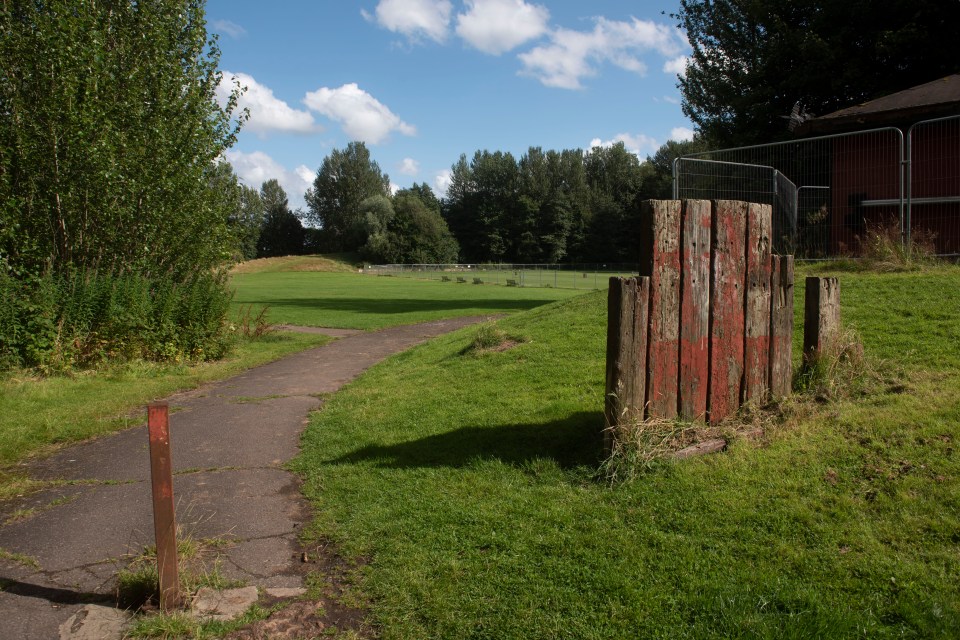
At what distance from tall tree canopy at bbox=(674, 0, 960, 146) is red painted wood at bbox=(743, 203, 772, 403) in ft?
57.1

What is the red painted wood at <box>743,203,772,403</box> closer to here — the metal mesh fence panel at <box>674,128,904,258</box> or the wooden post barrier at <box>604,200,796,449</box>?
the wooden post barrier at <box>604,200,796,449</box>

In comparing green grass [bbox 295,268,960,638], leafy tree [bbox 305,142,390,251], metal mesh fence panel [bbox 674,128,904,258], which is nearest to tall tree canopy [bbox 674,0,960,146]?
metal mesh fence panel [bbox 674,128,904,258]

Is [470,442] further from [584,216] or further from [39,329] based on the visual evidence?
[584,216]

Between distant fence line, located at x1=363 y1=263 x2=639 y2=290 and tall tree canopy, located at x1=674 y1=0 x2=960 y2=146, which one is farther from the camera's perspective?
distant fence line, located at x1=363 y1=263 x2=639 y2=290

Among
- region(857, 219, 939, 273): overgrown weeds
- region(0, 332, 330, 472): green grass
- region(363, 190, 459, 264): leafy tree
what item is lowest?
region(0, 332, 330, 472): green grass

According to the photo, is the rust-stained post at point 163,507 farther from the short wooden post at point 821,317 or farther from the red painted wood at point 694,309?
the short wooden post at point 821,317

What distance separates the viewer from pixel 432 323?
21.2 metres

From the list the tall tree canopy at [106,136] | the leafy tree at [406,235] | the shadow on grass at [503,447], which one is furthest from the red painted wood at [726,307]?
the leafy tree at [406,235]

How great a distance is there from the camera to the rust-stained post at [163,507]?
12.9 feet

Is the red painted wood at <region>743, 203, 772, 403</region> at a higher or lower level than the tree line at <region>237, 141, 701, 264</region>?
lower

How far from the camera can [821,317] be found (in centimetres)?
604

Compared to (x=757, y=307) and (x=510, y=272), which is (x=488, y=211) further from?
(x=757, y=307)

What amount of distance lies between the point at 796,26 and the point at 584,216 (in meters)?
79.5

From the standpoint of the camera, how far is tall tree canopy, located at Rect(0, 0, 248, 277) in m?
12.3
